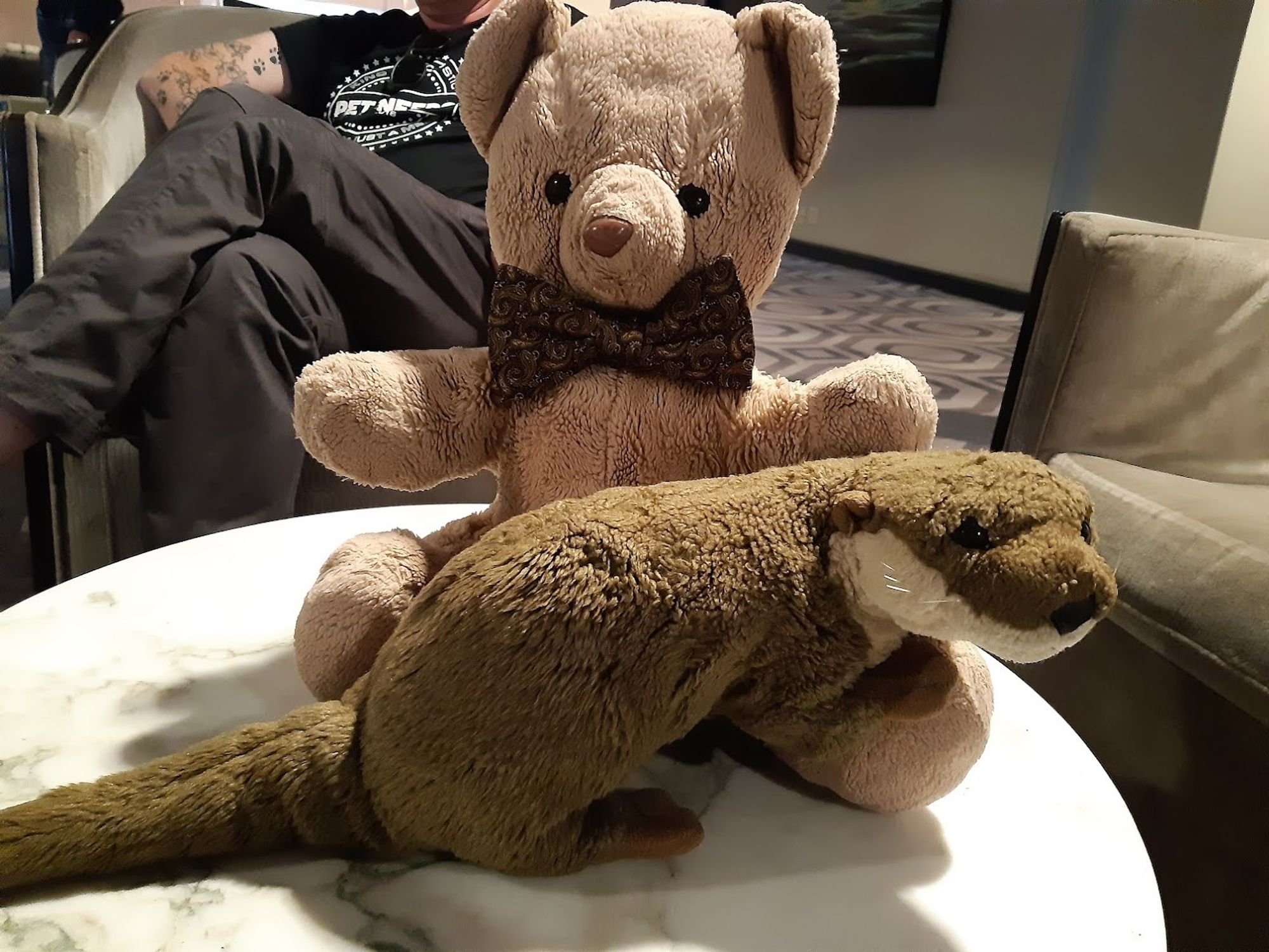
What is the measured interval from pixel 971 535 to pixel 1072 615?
0.15 feet

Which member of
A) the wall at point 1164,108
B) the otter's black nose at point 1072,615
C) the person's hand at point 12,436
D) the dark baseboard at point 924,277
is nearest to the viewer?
the otter's black nose at point 1072,615

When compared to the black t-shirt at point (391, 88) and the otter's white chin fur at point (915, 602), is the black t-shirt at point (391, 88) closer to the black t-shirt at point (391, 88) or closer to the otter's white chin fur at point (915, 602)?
the black t-shirt at point (391, 88)

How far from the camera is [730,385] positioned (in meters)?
0.45

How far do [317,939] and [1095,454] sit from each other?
785mm

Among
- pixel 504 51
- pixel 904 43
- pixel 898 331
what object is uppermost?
pixel 904 43

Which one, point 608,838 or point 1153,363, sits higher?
point 1153,363

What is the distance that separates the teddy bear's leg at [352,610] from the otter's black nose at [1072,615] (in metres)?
0.29

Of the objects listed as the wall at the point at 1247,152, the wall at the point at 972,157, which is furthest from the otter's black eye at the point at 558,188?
the wall at the point at 972,157

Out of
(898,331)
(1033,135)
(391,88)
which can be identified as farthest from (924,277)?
(391,88)

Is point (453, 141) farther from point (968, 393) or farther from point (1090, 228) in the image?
point (968, 393)

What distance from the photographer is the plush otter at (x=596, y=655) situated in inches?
13.4

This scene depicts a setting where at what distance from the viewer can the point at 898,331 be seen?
273 cm

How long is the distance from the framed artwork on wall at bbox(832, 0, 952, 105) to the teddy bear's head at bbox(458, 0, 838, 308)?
10.0 ft

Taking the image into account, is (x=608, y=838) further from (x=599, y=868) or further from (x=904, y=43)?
(x=904, y=43)
